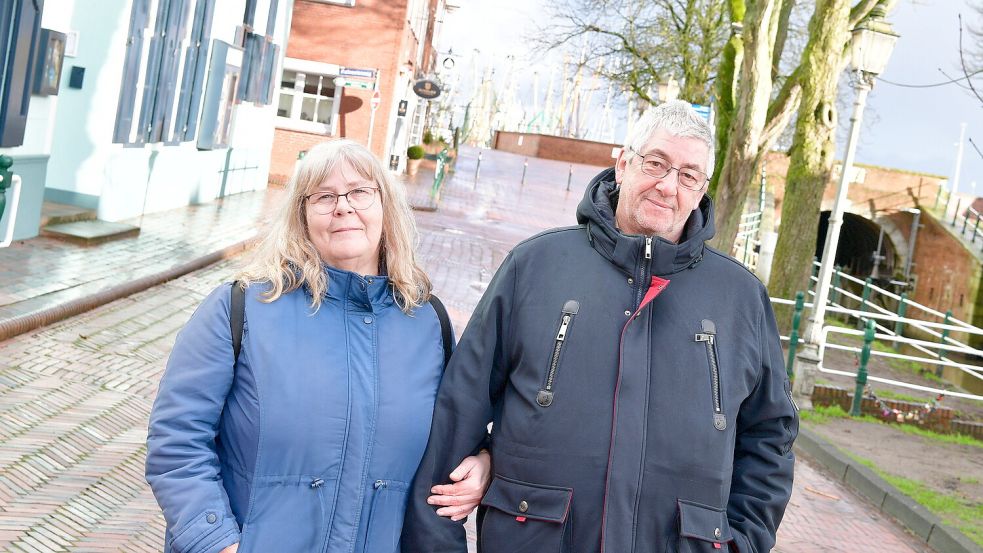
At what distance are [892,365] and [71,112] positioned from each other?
1122 cm

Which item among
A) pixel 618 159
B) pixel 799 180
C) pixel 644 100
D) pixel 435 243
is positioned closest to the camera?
pixel 618 159

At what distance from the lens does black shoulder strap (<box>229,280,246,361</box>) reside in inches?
102

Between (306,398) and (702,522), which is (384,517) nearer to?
(306,398)

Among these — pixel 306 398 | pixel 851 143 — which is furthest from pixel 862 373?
pixel 306 398

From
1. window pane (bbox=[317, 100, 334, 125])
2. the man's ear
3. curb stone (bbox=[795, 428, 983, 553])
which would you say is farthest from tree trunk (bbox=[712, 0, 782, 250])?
window pane (bbox=[317, 100, 334, 125])

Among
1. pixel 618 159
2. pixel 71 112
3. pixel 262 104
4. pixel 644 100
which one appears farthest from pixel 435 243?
pixel 618 159

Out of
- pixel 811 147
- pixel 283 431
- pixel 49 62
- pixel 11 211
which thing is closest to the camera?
pixel 283 431

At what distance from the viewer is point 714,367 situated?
2.84m

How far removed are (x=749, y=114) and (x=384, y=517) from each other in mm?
13264

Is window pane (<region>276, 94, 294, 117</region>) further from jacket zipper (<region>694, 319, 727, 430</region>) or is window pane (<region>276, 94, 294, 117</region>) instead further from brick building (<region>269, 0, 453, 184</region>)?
jacket zipper (<region>694, 319, 727, 430</region>)

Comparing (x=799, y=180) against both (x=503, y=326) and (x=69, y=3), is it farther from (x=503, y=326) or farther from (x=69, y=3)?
(x=503, y=326)

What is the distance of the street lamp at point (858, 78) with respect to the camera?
456 inches

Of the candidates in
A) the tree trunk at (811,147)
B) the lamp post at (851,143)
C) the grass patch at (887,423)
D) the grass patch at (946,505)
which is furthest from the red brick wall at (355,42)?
the grass patch at (946,505)

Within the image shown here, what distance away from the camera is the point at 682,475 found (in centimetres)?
275
